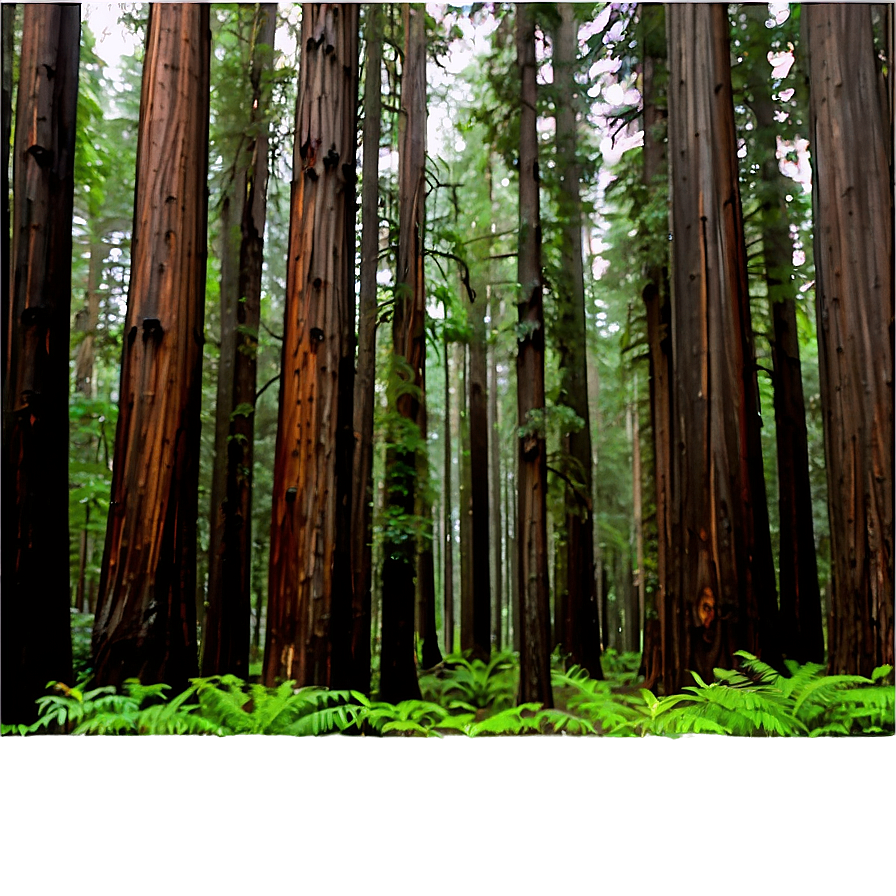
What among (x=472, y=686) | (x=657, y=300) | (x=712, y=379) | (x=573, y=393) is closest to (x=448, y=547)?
(x=573, y=393)

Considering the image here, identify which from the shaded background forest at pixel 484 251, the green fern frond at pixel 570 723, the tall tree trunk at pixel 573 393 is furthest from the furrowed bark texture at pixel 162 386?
the tall tree trunk at pixel 573 393

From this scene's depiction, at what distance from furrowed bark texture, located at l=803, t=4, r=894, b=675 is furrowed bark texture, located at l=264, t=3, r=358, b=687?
2.44m

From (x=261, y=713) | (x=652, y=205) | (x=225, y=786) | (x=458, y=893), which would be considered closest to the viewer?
(x=458, y=893)

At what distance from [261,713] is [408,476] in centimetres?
274

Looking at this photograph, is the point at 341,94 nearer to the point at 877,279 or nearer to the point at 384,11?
the point at 384,11

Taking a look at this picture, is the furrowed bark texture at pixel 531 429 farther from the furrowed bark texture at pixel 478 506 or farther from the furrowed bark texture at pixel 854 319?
the furrowed bark texture at pixel 478 506

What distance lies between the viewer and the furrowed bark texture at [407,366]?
5.32m

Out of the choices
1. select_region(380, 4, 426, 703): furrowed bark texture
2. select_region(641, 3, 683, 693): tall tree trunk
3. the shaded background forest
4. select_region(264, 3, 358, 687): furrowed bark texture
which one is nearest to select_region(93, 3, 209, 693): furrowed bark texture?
the shaded background forest

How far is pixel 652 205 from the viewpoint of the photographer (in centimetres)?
521

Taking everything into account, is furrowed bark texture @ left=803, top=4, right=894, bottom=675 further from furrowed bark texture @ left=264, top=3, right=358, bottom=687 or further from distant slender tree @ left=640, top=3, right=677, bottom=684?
furrowed bark texture @ left=264, top=3, right=358, bottom=687

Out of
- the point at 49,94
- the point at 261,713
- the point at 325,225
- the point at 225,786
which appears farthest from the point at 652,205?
the point at 225,786

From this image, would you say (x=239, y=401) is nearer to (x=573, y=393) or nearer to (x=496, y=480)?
(x=573, y=393)

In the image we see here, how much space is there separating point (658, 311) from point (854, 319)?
2983 mm

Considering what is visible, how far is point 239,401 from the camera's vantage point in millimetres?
6465
